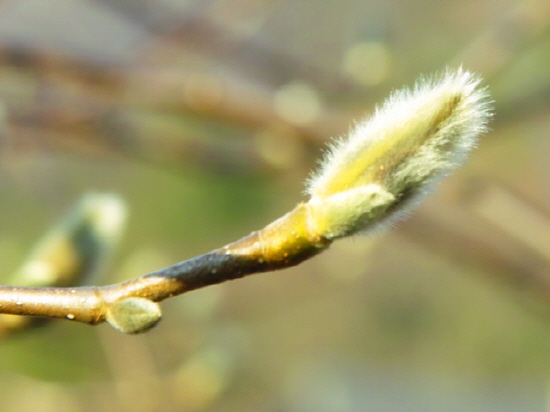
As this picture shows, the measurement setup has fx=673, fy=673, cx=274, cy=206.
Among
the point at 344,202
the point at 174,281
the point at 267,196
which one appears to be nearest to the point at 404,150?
the point at 344,202

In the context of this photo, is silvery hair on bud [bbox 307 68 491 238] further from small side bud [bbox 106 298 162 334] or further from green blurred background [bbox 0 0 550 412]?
small side bud [bbox 106 298 162 334]

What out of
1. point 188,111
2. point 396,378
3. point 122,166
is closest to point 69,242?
point 188,111

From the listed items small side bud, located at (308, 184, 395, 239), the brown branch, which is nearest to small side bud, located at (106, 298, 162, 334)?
the brown branch

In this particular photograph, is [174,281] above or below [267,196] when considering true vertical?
below

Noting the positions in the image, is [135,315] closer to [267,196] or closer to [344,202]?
[344,202]

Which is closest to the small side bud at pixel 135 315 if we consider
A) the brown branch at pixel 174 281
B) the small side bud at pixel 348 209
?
the brown branch at pixel 174 281

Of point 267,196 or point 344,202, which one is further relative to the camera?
point 267,196
